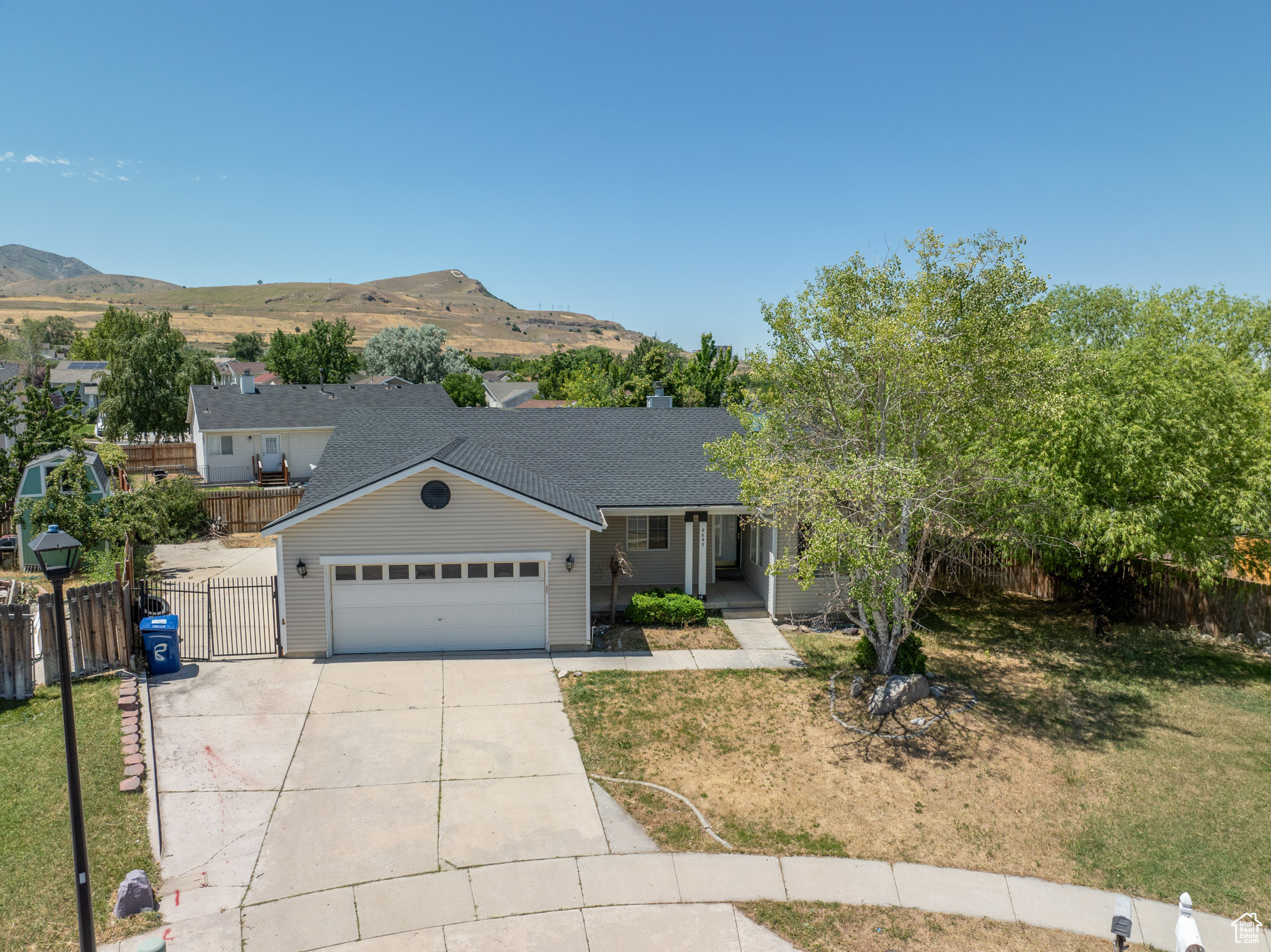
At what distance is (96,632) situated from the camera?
13125 mm

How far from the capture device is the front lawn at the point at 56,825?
7.43 m

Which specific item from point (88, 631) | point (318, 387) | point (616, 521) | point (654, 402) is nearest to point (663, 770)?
point (616, 521)

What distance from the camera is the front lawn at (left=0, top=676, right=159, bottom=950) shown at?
743 cm

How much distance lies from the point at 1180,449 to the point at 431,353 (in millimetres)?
65025

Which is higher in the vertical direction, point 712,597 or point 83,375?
point 83,375

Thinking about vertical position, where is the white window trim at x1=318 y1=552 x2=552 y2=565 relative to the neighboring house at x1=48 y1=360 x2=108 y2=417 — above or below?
below

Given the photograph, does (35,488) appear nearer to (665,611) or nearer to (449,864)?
(665,611)

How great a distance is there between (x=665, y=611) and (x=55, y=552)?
12021 millimetres

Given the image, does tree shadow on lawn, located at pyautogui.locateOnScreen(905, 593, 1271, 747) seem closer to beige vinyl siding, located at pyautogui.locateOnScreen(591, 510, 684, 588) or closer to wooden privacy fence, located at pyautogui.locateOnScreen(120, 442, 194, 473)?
beige vinyl siding, located at pyautogui.locateOnScreen(591, 510, 684, 588)

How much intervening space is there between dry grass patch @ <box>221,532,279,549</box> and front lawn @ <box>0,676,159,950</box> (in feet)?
38.5

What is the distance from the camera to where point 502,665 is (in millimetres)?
14781

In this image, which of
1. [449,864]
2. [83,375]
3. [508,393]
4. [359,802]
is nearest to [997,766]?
[449,864]

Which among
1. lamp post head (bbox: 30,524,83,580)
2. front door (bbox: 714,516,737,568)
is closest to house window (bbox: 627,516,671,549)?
front door (bbox: 714,516,737,568)

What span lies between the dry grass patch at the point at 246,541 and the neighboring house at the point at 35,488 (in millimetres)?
3740
